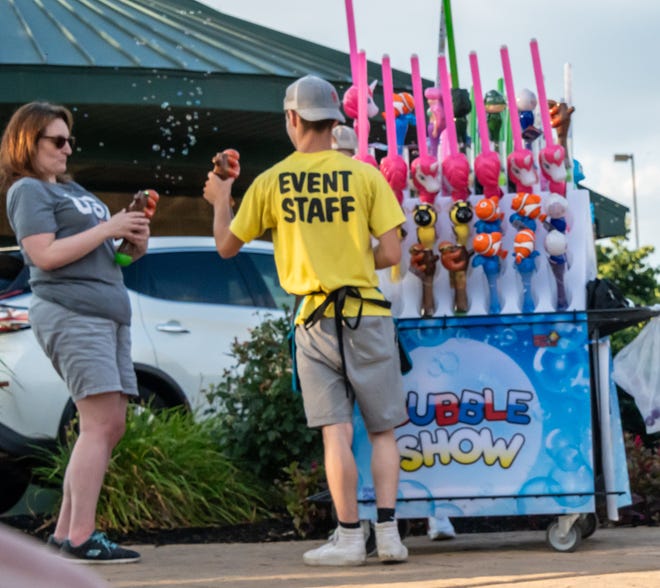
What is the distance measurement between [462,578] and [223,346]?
438 centimetres

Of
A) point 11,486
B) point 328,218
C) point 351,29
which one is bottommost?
point 11,486

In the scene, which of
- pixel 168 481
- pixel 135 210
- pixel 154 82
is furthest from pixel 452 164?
pixel 154 82

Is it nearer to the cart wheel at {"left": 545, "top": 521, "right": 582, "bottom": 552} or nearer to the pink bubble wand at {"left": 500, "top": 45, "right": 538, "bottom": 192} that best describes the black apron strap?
the pink bubble wand at {"left": 500, "top": 45, "right": 538, "bottom": 192}

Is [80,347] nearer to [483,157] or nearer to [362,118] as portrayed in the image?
[362,118]

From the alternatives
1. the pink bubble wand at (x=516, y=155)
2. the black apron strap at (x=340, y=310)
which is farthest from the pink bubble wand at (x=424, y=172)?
the black apron strap at (x=340, y=310)

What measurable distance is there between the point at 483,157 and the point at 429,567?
1609mm

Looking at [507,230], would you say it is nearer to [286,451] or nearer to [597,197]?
[286,451]

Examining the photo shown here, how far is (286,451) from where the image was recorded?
6.76 m

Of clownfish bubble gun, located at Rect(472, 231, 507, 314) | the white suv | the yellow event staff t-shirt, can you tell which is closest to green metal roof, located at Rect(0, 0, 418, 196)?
the white suv

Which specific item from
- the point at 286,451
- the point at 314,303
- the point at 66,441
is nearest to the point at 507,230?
the point at 314,303

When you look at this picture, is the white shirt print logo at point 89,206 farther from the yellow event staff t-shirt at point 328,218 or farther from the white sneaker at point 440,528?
the white sneaker at point 440,528

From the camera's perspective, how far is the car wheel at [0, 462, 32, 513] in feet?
25.5

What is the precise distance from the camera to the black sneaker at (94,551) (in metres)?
4.60

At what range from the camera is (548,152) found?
16.5ft
